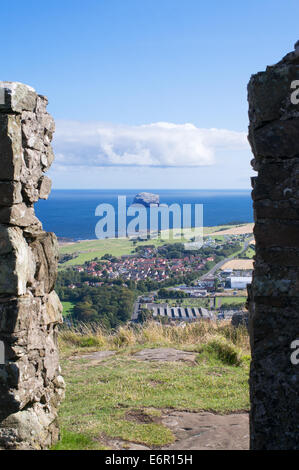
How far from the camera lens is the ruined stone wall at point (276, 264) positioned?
352 cm

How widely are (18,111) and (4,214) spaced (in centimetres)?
108

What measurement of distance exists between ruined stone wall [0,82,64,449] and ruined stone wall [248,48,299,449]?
2496 millimetres

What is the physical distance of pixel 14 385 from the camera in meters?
4.83

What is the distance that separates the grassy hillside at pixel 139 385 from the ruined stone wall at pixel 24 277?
1.87ft

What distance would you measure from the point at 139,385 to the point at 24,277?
128 inches

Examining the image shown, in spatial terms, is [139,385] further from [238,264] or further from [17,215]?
[238,264]

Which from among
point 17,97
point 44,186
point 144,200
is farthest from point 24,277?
point 144,200

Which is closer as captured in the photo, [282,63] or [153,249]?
[282,63]

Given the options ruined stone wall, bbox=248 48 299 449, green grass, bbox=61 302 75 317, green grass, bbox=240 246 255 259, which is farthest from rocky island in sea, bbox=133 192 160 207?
ruined stone wall, bbox=248 48 299 449

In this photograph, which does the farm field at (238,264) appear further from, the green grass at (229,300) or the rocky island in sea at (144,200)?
the rocky island in sea at (144,200)

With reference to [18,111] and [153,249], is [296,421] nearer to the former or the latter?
[18,111]

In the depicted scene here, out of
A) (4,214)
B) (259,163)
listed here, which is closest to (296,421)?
(259,163)

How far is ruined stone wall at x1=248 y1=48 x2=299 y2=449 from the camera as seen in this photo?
3.52 metres

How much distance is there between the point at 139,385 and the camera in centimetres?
734
